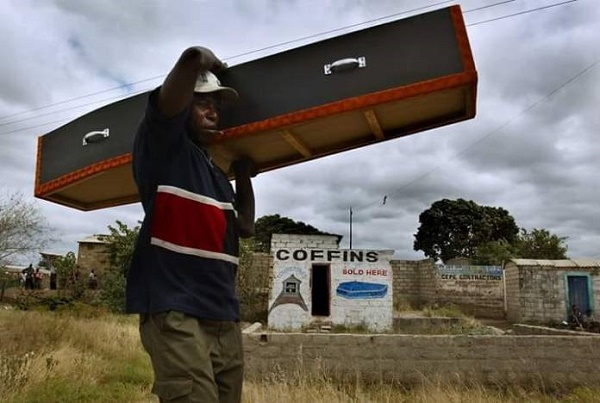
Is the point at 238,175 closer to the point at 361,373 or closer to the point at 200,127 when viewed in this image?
the point at 200,127

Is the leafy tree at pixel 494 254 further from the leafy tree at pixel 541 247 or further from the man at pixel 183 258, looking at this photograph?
the man at pixel 183 258

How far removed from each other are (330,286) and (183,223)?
14338 mm

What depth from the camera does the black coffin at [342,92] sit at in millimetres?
2656

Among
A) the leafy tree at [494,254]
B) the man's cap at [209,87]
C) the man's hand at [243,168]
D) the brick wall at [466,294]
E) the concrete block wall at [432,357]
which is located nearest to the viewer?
the man's cap at [209,87]

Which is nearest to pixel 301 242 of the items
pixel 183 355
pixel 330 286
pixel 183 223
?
pixel 330 286

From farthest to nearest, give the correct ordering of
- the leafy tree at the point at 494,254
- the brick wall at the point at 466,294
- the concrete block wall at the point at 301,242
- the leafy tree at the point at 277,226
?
1. the leafy tree at the point at 277,226
2. the leafy tree at the point at 494,254
3. the brick wall at the point at 466,294
4. the concrete block wall at the point at 301,242

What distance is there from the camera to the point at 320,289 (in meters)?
16.6

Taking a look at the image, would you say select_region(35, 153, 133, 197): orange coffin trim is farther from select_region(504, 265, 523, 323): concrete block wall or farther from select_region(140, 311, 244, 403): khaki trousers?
select_region(504, 265, 523, 323): concrete block wall

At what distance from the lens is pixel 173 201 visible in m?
1.97

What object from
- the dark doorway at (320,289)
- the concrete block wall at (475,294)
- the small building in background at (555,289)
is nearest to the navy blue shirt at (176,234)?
the dark doorway at (320,289)

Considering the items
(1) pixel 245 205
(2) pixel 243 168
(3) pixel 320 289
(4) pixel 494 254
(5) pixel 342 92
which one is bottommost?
(3) pixel 320 289

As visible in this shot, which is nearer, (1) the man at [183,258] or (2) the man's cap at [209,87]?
(1) the man at [183,258]

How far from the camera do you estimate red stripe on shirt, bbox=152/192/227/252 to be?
1.95 m

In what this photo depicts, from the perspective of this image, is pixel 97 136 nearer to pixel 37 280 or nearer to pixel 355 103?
pixel 355 103
